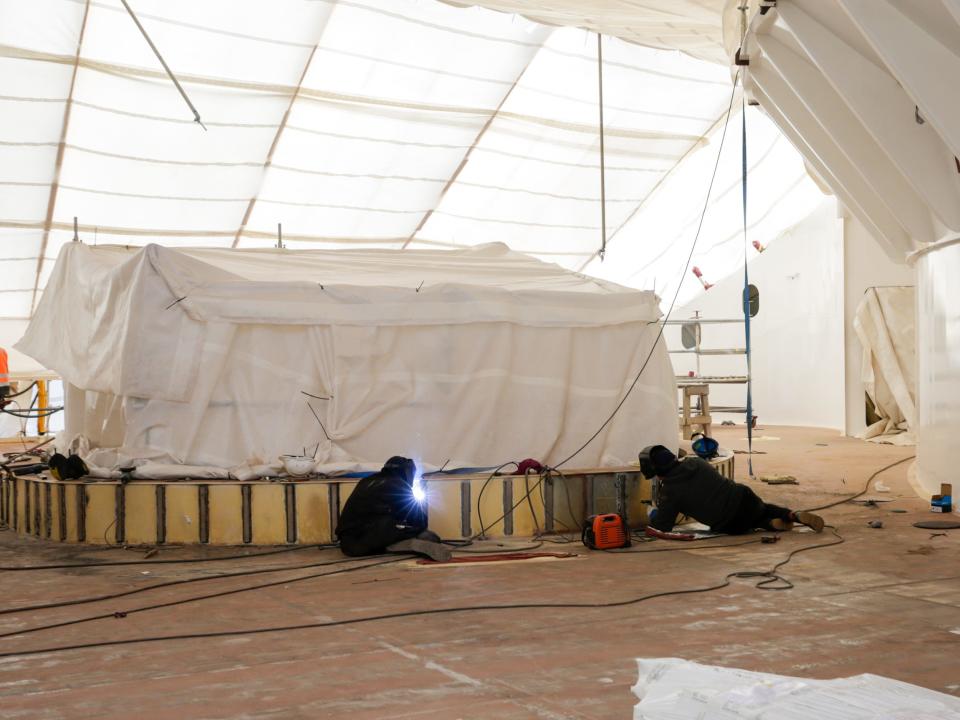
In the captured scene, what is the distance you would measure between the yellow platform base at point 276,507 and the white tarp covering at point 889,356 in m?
9.68

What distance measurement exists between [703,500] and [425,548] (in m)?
2.35

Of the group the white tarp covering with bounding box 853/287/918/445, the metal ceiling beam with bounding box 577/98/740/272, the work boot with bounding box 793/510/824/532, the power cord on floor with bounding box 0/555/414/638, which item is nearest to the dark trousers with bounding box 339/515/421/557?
the power cord on floor with bounding box 0/555/414/638

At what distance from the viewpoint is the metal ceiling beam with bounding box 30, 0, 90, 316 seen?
54.8 ft

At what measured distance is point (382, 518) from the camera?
783 centimetres

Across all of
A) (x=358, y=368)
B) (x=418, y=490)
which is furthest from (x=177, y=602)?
(x=358, y=368)

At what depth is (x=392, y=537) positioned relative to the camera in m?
7.78

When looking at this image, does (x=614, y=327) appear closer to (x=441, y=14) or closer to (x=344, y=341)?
(x=344, y=341)

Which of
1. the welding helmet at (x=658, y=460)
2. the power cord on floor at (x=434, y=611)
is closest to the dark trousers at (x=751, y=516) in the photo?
the welding helmet at (x=658, y=460)

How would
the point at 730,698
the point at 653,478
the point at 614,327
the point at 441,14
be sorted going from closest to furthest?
1. the point at 730,698
2. the point at 653,478
3. the point at 614,327
4. the point at 441,14

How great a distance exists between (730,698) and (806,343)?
17.1m

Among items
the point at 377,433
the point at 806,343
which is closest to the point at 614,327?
the point at 377,433

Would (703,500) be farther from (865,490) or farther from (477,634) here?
(477,634)

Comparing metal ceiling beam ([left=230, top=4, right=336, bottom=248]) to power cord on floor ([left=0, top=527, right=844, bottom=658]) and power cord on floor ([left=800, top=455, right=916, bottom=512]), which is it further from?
power cord on floor ([left=0, top=527, right=844, bottom=658])

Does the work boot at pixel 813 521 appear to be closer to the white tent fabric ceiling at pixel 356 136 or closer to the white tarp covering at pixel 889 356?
the white tent fabric ceiling at pixel 356 136
